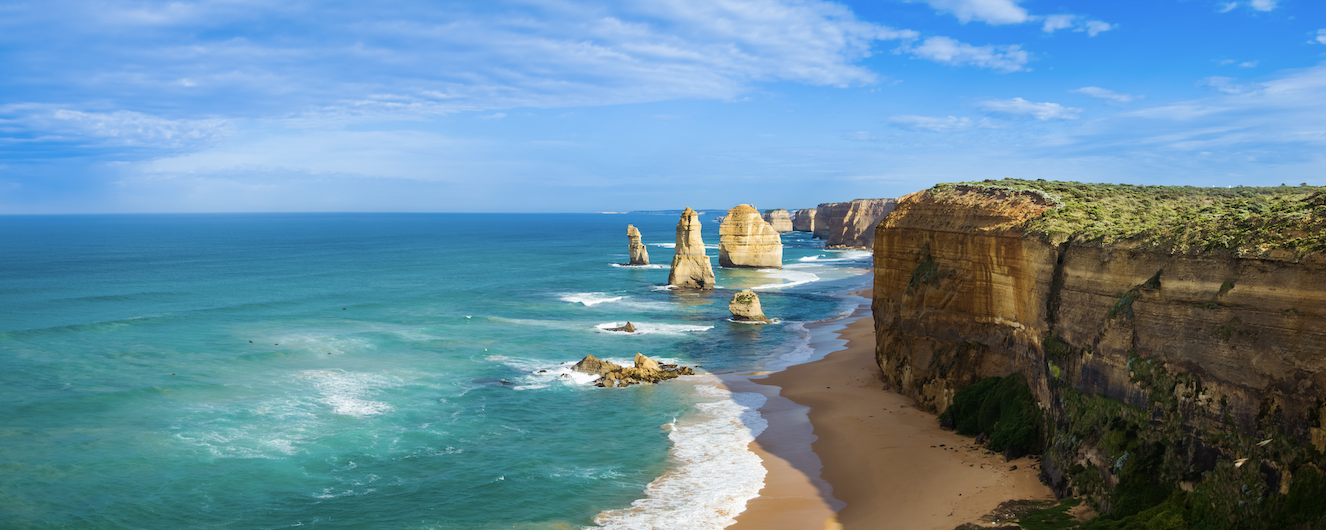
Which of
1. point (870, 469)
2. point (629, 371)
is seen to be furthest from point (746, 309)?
point (870, 469)

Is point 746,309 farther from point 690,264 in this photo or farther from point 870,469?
point 870,469

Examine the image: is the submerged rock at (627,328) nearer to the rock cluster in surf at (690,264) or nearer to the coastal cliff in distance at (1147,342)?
the rock cluster in surf at (690,264)

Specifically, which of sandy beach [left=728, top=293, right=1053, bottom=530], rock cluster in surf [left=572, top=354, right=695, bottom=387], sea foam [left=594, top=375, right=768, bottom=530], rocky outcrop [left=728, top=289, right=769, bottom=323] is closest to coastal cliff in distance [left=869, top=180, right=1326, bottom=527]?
sandy beach [left=728, top=293, right=1053, bottom=530]

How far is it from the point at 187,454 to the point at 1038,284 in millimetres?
30167

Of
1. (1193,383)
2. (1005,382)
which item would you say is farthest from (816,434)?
(1193,383)

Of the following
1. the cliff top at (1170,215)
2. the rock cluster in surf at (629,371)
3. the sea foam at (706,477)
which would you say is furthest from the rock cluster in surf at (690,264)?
the cliff top at (1170,215)

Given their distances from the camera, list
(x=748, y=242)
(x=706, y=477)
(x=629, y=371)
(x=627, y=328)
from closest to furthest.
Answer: (x=706, y=477) < (x=629, y=371) < (x=627, y=328) < (x=748, y=242)

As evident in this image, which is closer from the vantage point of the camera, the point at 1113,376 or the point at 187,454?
the point at 1113,376

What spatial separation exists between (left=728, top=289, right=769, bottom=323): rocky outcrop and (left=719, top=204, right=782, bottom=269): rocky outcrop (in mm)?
39220

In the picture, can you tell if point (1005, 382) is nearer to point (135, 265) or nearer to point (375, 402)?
point (375, 402)

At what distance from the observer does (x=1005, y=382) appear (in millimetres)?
24250

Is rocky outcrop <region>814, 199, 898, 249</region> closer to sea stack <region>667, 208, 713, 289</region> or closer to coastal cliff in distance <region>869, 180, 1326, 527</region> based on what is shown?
sea stack <region>667, 208, 713, 289</region>

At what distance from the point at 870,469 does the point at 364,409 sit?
22017 mm

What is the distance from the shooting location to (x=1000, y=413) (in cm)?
2375
